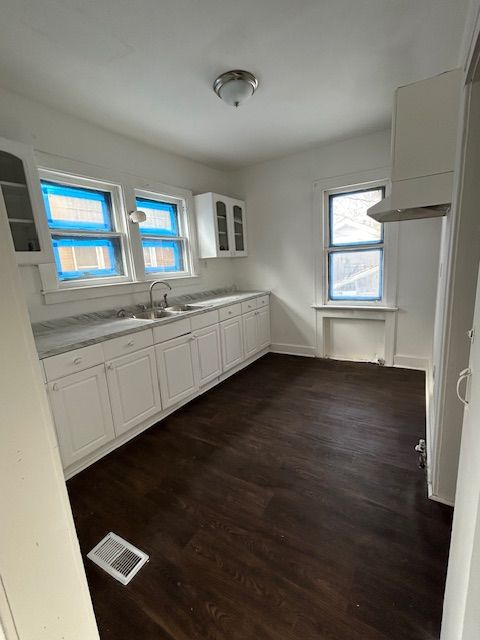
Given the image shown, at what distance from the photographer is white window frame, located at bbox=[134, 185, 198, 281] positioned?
301cm

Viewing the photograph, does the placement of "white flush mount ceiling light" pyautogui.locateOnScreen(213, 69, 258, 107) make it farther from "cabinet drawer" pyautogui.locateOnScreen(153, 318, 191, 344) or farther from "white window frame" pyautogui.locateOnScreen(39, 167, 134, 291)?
"cabinet drawer" pyautogui.locateOnScreen(153, 318, 191, 344)

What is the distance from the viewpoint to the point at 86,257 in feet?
8.68

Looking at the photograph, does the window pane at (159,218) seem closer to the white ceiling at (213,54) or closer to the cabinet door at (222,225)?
the cabinet door at (222,225)

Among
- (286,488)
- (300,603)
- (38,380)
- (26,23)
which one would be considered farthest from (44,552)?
(26,23)

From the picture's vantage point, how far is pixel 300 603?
3.95ft

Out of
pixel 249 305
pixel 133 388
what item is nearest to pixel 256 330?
pixel 249 305

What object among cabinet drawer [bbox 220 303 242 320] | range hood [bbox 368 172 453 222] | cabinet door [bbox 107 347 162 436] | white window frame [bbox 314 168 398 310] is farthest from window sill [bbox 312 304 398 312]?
cabinet door [bbox 107 347 162 436]

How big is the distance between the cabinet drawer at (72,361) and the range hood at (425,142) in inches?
80.9

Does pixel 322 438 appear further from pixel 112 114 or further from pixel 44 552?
pixel 112 114

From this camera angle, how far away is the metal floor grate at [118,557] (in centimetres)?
136

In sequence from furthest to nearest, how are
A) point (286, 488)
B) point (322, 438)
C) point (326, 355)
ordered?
point (326, 355) < point (322, 438) < point (286, 488)

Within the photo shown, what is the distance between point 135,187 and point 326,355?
304 cm

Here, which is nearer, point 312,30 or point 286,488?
point 312,30

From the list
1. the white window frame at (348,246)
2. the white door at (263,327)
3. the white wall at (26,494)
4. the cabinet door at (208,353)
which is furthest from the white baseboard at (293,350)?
the white wall at (26,494)
